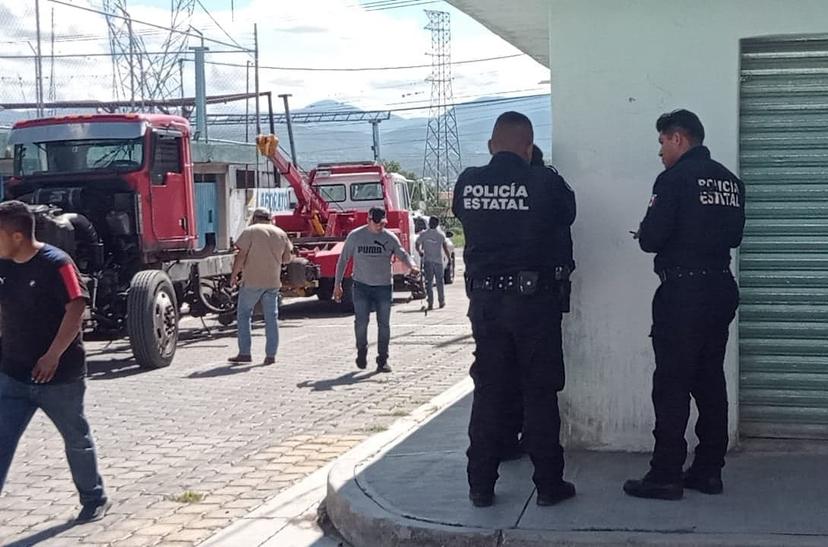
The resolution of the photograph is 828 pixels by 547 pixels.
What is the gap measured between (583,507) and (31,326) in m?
3.07

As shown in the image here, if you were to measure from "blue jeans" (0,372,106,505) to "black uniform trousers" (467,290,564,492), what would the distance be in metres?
2.19

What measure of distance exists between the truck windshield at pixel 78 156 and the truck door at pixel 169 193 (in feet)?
0.93

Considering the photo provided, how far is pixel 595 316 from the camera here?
6.84 m

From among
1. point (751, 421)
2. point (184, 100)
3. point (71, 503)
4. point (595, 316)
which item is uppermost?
point (184, 100)

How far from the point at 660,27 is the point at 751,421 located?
242 cm

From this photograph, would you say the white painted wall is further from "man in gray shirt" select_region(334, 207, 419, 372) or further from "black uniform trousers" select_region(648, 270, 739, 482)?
"man in gray shirt" select_region(334, 207, 419, 372)

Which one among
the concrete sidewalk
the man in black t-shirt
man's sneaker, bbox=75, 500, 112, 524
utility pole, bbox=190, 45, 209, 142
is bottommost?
man's sneaker, bbox=75, 500, 112, 524

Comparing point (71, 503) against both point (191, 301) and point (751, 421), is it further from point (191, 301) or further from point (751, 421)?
point (191, 301)

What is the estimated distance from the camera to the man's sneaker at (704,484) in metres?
5.91

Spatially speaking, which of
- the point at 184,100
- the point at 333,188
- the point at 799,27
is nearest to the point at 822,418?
the point at 799,27

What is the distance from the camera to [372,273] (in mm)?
12250

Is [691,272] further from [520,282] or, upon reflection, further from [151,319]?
[151,319]

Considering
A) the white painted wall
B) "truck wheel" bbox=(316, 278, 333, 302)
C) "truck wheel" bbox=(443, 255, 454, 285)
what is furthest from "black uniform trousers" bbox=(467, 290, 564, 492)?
"truck wheel" bbox=(443, 255, 454, 285)

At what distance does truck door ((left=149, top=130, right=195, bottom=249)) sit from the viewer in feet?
45.0
